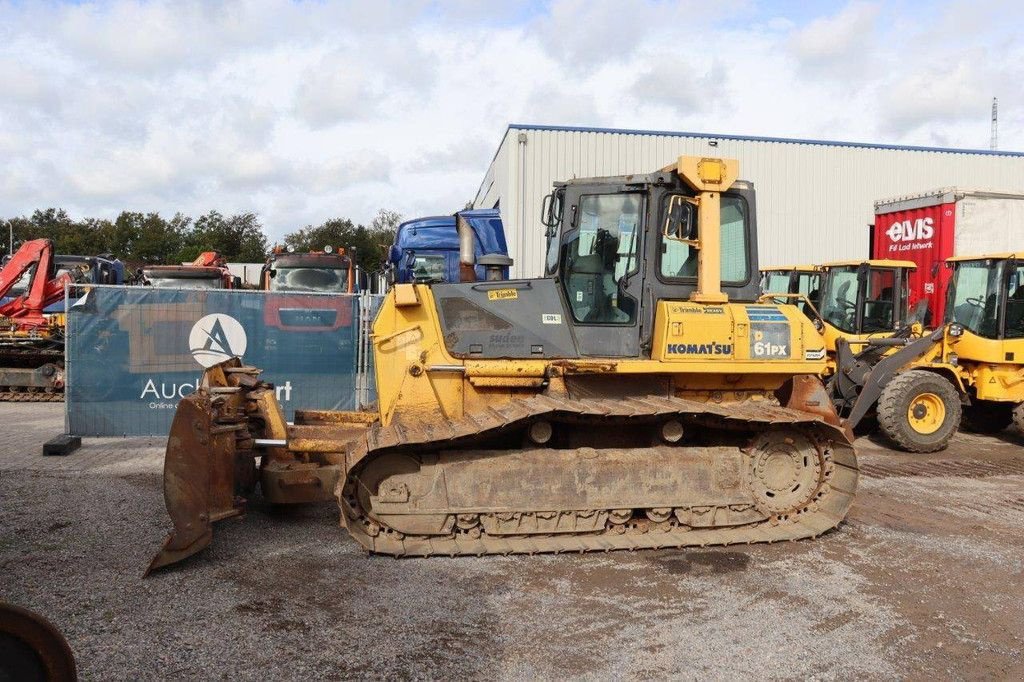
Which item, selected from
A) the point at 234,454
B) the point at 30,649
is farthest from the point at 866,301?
the point at 30,649

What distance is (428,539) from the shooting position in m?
5.91

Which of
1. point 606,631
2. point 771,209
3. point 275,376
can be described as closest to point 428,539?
point 606,631

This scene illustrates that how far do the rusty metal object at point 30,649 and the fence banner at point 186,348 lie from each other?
315 inches

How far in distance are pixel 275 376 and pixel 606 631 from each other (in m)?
7.13

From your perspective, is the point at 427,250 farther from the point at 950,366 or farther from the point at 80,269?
the point at 950,366

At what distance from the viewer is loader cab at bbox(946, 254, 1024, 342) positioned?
35.6 ft

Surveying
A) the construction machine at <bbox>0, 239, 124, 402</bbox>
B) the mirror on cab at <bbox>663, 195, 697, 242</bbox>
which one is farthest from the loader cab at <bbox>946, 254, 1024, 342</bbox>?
the construction machine at <bbox>0, 239, 124, 402</bbox>

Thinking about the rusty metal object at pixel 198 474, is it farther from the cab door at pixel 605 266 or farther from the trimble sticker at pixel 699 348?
the trimble sticker at pixel 699 348

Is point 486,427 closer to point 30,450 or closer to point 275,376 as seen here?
point 275,376

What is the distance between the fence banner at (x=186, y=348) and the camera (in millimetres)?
10203

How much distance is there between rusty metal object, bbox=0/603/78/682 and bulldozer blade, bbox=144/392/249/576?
2761 mm

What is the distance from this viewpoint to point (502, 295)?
640 cm

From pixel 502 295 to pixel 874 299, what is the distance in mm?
8039

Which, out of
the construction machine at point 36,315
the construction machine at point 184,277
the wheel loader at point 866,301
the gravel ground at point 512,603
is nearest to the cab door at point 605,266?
the gravel ground at point 512,603
